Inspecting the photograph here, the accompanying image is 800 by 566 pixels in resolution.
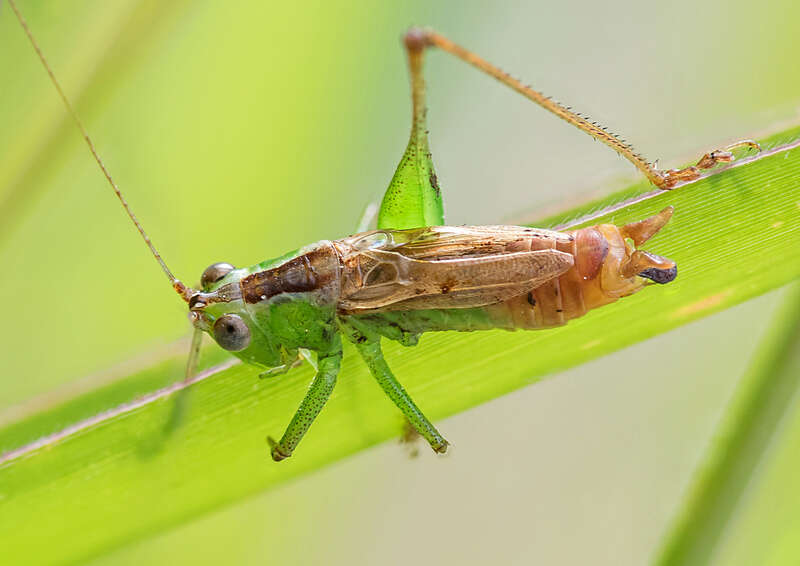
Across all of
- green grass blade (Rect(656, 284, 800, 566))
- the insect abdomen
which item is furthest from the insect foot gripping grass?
green grass blade (Rect(656, 284, 800, 566))

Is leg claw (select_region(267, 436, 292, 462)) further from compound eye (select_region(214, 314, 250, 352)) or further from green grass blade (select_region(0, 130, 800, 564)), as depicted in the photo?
compound eye (select_region(214, 314, 250, 352))

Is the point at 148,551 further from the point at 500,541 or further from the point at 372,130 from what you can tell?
the point at 372,130

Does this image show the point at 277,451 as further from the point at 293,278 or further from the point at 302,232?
the point at 302,232

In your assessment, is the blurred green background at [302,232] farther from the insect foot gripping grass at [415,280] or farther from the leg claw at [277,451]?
the leg claw at [277,451]

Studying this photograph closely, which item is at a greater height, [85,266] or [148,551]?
[85,266]

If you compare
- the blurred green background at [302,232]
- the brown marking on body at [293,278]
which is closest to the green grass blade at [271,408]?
the brown marking on body at [293,278]

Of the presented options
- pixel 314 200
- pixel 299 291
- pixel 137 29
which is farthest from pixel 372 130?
pixel 299 291

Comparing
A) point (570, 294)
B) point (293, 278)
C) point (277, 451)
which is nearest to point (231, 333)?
point (293, 278)
